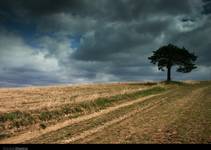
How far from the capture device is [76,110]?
77.1 feet

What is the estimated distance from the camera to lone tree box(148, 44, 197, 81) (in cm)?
8138

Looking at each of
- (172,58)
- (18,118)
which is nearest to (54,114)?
(18,118)

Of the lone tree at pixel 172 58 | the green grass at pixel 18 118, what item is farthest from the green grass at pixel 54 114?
the lone tree at pixel 172 58

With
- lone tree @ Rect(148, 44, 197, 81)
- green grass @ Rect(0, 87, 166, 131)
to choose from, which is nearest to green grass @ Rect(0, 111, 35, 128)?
green grass @ Rect(0, 87, 166, 131)

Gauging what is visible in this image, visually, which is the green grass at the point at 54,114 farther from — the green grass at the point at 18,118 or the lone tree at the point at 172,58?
the lone tree at the point at 172,58

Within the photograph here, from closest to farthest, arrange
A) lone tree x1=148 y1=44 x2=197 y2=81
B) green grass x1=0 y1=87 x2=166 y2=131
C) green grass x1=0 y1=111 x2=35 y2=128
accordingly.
A: 1. green grass x1=0 y1=111 x2=35 y2=128
2. green grass x1=0 y1=87 x2=166 y2=131
3. lone tree x1=148 y1=44 x2=197 y2=81

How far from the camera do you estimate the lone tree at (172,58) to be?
8138 centimetres

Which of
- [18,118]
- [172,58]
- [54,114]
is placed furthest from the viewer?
[172,58]

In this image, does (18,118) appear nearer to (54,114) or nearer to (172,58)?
(54,114)

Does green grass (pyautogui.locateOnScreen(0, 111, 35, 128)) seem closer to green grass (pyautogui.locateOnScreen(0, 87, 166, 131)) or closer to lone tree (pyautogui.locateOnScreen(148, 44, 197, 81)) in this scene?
green grass (pyautogui.locateOnScreen(0, 87, 166, 131))

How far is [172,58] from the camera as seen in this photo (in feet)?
267

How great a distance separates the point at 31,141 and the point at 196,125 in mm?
7949

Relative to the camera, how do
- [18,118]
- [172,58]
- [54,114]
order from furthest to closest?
1. [172,58]
2. [54,114]
3. [18,118]
